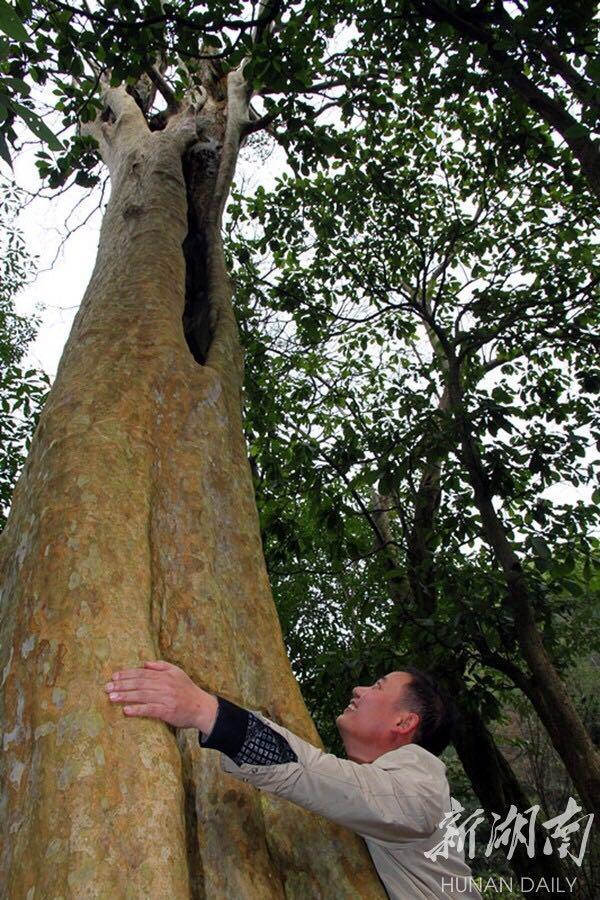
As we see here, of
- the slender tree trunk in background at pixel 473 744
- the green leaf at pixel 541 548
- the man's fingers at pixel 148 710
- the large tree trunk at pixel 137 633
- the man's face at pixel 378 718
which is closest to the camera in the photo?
the large tree trunk at pixel 137 633

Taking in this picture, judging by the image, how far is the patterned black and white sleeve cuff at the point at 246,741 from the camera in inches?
54.0

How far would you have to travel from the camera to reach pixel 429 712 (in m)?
1.99

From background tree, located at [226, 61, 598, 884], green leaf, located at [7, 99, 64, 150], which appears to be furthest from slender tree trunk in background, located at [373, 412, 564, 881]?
green leaf, located at [7, 99, 64, 150]

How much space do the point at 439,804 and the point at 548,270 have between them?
5.39 metres

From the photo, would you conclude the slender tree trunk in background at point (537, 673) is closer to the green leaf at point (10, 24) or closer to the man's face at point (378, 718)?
the man's face at point (378, 718)

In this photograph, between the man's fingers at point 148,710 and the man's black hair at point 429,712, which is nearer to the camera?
the man's fingers at point 148,710

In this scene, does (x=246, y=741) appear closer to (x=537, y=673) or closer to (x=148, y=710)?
(x=148, y=710)

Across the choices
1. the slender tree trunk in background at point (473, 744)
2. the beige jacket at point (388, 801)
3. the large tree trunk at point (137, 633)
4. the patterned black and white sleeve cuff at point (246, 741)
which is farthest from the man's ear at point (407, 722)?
the slender tree trunk in background at point (473, 744)

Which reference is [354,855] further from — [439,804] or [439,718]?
[439,718]

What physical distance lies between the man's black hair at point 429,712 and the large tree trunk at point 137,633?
0.41m

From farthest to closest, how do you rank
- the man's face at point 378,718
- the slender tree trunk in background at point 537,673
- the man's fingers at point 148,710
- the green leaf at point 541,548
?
the green leaf at point 541,548 < the slender tree trunk in background at point 537,673 < the man's face at point 378,718 < the man's fingers at point 148,710

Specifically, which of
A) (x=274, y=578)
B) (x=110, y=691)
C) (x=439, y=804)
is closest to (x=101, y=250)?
(x=110, y=691)

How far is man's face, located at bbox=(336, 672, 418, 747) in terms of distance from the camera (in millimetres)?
1927

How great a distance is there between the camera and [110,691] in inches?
51.6
